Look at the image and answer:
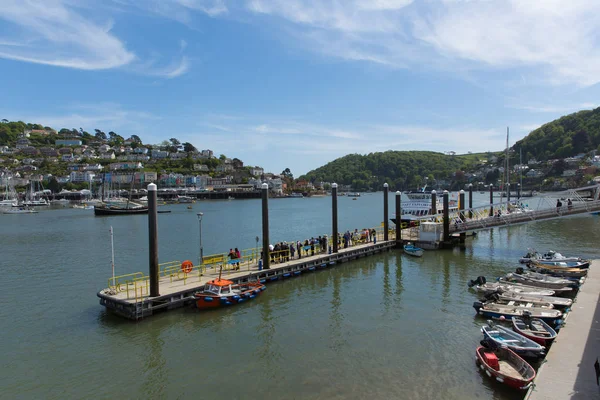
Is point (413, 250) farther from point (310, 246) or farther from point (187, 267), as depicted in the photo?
point (187, 267)

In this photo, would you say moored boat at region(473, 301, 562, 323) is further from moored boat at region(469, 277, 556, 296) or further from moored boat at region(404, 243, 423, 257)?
moored boat at region(404, 243, 423, 257)

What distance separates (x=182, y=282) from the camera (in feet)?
76.3

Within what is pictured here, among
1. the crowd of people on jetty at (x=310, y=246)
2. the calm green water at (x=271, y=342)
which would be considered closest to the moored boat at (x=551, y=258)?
the calm green water at (x=271, y=342)

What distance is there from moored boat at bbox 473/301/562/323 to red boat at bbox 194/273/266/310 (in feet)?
42.1

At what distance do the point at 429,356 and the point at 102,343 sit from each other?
47.2ft

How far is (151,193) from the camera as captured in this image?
19875mm

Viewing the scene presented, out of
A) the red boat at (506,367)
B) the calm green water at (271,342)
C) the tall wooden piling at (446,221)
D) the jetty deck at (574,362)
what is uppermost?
the tall wooden piling at (446,221)

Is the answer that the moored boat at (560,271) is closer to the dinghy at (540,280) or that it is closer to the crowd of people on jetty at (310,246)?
the dinghy at (540,280)

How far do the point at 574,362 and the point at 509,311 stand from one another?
6.70 m

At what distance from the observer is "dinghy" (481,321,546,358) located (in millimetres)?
14305

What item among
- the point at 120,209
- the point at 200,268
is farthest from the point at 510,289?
the point at 120,209

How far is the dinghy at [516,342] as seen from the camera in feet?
46.9

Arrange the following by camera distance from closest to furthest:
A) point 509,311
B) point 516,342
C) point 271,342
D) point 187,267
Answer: point 516,342, point 271,342, point 509,311, point 187,267

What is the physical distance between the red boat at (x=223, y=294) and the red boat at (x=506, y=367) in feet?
42.3
